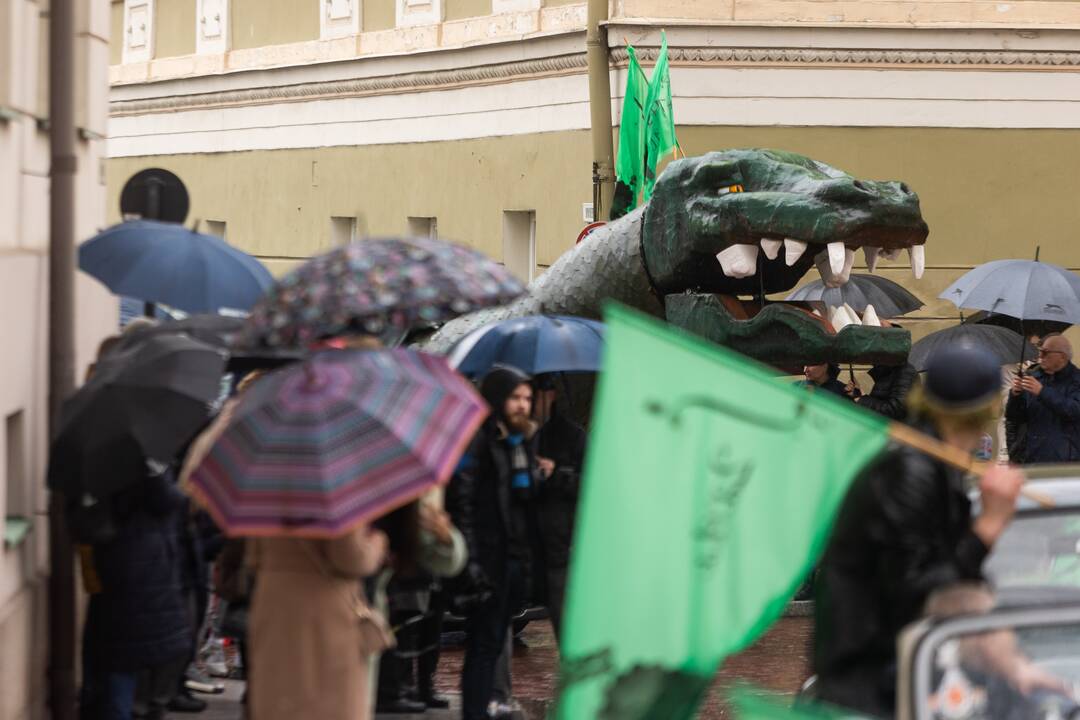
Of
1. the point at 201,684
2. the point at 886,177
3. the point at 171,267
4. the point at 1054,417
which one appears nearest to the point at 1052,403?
the point at 1054,417

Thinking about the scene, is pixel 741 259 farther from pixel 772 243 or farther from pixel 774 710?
pixel 774 710

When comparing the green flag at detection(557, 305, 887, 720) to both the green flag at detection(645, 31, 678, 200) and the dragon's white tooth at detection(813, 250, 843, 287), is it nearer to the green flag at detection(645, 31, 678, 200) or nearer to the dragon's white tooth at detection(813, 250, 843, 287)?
the dragon's white tooth at detection(813, 250, 843, 287)

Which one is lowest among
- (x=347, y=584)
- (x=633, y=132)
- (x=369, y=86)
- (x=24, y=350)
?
(x=347, y=584)

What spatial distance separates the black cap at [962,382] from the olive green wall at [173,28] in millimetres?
24873

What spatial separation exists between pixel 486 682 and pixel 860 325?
2982 millimetres

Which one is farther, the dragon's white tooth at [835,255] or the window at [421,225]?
the window at [421,225]

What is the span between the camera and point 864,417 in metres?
6.05

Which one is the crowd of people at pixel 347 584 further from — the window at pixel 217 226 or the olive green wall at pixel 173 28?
the olive green wall at pixel 173 28

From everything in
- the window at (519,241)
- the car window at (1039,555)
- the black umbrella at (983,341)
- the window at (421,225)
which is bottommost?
the car window at (1039,555)

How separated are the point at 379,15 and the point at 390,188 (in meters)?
1.93

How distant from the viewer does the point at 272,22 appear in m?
Result: 27.9

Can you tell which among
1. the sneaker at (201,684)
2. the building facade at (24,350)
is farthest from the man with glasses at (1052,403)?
the building facade at (24,350)

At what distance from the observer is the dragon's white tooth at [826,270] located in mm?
11172

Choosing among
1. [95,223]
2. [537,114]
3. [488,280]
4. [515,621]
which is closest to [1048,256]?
[537,114]
